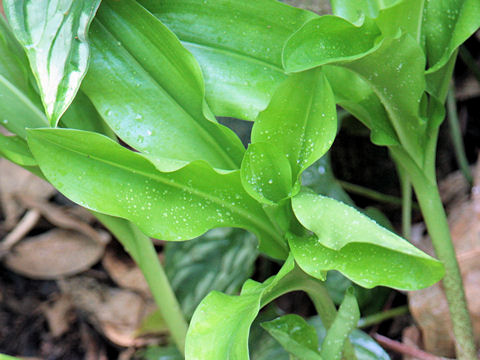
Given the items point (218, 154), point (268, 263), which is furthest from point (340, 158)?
point (218, 154)

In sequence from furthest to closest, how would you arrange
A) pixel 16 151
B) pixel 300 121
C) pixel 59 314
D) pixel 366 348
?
pixel 59 314 < pixel 366 348 < pixel 16 151 < pixel 300 121

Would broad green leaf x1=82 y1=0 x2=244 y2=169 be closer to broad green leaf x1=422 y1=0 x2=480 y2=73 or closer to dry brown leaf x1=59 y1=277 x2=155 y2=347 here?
broad green leaf x1=422 y1=0 x2=480 y2=73

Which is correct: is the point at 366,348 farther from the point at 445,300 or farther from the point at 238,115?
the point at 238,115

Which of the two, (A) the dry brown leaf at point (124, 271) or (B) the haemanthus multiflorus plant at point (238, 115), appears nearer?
(B) the haemanthus multiflorus plant at point (238, 115)

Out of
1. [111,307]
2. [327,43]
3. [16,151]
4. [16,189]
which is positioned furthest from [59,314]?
[327,43]

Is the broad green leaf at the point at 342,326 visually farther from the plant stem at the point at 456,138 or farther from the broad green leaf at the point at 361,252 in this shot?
the plant stem at the point at 456,138

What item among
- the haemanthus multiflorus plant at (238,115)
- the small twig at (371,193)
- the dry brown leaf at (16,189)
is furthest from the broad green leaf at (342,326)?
the dry brown leaf at (16,189)
